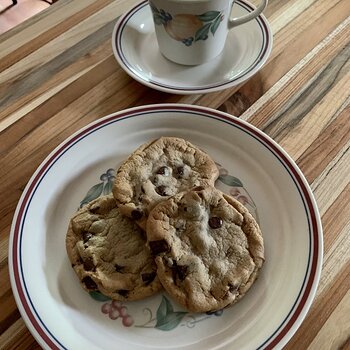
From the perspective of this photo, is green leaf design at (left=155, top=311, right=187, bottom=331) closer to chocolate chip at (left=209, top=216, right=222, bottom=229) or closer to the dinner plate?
the dinner plate

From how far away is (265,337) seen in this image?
0.66m

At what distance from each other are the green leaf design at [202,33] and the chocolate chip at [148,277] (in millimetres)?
524

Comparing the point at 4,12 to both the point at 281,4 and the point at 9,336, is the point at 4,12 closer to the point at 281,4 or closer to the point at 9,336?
the point at 281,4

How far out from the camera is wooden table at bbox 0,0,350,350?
0.78m

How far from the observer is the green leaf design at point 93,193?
0.85m

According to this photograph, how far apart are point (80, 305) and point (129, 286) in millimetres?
85

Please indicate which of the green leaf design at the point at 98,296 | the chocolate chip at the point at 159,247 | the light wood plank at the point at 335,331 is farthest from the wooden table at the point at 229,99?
the chocolate chip at the point at 159,247

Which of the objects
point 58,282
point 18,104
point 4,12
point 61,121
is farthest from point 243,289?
point 4,12

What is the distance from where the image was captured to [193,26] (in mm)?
964

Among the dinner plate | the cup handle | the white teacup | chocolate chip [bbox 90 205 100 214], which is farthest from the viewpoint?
the cup handle

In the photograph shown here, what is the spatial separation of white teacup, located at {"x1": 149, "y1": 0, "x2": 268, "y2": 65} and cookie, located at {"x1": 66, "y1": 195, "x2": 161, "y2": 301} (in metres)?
0.40

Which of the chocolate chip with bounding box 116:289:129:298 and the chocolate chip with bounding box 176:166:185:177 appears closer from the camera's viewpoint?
the chocolate chip with bounding box 116:289:129:298

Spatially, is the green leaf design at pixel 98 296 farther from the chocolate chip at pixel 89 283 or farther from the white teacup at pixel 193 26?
the white teacup at pixel 193 26

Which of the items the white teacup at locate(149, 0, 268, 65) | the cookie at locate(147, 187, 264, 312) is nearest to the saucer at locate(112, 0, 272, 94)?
the white teacup at locate(149, 0, 268, 65)
